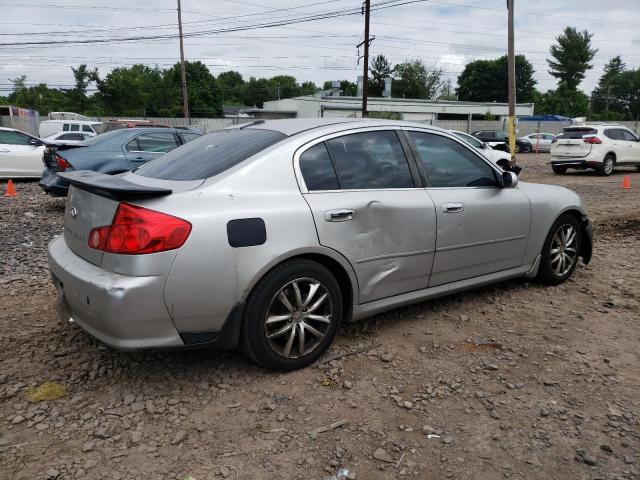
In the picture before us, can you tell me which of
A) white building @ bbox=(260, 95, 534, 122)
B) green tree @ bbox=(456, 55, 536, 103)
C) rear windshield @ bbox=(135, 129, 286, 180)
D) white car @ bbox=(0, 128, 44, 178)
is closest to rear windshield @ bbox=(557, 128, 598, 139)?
white car @ bbox=(0, 128, 44, 178)

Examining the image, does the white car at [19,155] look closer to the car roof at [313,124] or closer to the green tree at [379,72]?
the car roof at [313,124]

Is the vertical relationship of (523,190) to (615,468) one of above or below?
above

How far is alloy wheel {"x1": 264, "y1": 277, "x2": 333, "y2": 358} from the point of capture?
299cm

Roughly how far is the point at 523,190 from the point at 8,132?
480 inches

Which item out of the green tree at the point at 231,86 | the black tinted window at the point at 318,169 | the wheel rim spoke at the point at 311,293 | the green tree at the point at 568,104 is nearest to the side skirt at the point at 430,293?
the wheel rim spoke at the point at 311,293

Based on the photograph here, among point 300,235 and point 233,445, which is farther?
point 300,235

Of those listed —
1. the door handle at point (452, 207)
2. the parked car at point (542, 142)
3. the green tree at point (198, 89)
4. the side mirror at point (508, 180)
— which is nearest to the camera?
the door handle at point (452, 207)

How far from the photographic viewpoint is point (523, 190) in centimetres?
441

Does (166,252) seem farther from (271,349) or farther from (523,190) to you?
(523,190)

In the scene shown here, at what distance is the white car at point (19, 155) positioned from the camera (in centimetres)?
1220

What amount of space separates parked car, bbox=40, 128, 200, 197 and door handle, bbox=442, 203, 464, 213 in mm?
5863

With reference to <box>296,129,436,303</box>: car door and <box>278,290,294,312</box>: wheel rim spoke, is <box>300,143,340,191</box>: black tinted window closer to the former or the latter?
<box>296,129,436,303</box>: car door

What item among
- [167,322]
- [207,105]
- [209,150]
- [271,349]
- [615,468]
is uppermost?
[207,105]

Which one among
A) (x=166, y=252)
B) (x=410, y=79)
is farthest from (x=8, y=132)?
(x=410, y=79)
